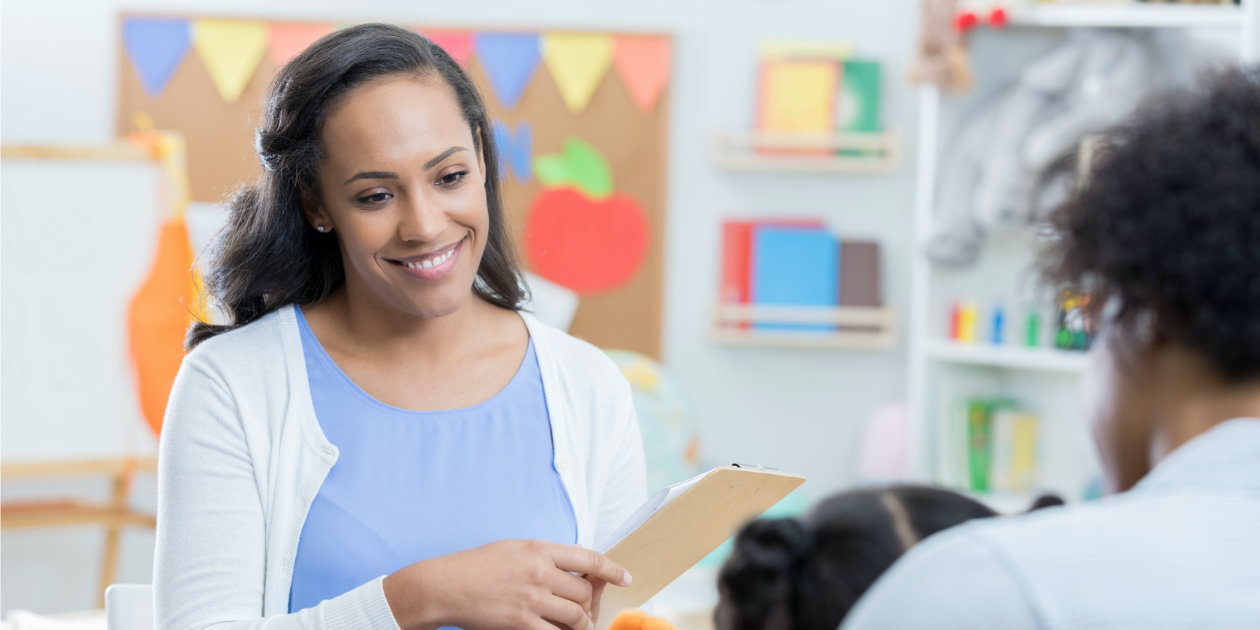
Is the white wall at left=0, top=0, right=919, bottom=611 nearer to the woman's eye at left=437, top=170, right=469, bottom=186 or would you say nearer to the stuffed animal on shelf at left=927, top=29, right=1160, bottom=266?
the stuffed animal on shelf at left=927, top=29, right=1160, bottom=266

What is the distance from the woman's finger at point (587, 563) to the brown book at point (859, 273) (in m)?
2.13

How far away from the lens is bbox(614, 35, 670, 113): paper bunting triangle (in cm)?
293

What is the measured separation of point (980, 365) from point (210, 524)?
2.32 meters

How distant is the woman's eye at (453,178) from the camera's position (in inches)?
42.1

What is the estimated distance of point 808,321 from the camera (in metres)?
2.92

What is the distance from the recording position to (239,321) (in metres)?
1.15

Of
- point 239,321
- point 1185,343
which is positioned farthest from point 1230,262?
point 239,321

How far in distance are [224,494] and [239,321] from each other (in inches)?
9.9

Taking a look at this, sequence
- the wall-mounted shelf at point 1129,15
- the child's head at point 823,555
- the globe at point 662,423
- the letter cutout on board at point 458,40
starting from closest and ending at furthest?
the child's head at point 823,555
the wall-mounted shelf at point 1129,15
the globe at point 662,423
the letter cutout on board at point 458,40

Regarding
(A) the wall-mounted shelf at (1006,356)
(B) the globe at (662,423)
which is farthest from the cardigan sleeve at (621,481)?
(A) the wall-mounted shelf at (1006,356)

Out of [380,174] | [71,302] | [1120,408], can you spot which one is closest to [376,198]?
[380,174]

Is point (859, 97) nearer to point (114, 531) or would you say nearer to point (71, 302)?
point (71, 302)

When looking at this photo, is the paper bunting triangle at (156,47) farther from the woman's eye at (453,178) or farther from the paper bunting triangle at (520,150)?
the woman's eye at (453,178)

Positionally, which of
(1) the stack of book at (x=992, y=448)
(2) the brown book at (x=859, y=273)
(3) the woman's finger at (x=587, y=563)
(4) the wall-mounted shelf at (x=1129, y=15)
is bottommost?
(1) the stack of book at (x=992, y=448)
